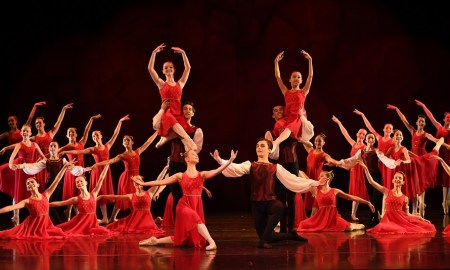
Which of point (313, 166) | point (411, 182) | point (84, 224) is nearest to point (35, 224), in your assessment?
point (84, 224)

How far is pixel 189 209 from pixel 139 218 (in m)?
1.71

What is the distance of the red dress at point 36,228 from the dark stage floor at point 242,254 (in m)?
0.20

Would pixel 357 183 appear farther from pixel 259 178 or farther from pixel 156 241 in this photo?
pixel 156 241

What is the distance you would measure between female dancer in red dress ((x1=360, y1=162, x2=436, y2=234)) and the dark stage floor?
188 mm

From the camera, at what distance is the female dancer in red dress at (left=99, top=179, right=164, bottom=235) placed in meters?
7.29

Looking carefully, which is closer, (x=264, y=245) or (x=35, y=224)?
(x=264, y=245)

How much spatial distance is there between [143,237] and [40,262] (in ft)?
5.85

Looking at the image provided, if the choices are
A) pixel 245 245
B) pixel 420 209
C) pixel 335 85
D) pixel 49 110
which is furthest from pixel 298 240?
pixel 49 110

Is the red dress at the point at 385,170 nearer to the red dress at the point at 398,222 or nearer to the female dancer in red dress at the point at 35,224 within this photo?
the red dress at the point at 398,222

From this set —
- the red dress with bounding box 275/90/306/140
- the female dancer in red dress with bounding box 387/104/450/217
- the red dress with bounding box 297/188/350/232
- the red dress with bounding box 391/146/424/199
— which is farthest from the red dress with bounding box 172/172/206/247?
the female dancer in red dress with bounding box 387/104/450/217

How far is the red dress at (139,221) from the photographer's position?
7.28 m

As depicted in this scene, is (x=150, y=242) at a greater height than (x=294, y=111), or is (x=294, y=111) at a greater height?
(x=294, y=111)

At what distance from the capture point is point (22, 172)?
28.0ft

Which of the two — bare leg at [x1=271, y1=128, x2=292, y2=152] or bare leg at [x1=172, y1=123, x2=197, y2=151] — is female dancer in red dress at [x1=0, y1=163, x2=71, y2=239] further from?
bare leg at [x1=271, y1=128, x2=292, y2=152]
